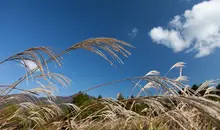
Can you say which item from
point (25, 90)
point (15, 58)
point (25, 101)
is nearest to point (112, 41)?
point (15, 58)

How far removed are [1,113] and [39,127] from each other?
0.50 meters

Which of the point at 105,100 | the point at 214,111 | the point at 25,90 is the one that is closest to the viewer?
the point at 214,111

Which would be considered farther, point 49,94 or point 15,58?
point 49,94

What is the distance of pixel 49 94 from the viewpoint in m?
3.20

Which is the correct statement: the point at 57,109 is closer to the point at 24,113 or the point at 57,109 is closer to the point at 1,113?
the point at 24,113

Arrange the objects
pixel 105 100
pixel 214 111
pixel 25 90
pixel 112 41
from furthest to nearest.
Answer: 1. pixel 25 90
2. pixel 105 100
3. pixel 112 41
4. pixel 214 111

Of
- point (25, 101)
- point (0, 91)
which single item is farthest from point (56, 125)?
point (0, 91)

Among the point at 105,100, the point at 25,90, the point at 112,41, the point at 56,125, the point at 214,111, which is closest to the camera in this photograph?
the point at 214,111

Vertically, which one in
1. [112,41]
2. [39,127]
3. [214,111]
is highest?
[112,41]

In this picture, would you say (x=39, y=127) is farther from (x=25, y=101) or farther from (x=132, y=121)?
(x=132, y=121)

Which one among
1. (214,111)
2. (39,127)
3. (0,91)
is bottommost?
(214,111)

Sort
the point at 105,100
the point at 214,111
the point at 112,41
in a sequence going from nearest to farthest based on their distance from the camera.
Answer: the point at 214,111, the point at 112,41, the point at 105,100

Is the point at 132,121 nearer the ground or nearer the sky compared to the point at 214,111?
nearer the sky

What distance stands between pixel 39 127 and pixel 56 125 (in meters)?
0.21
